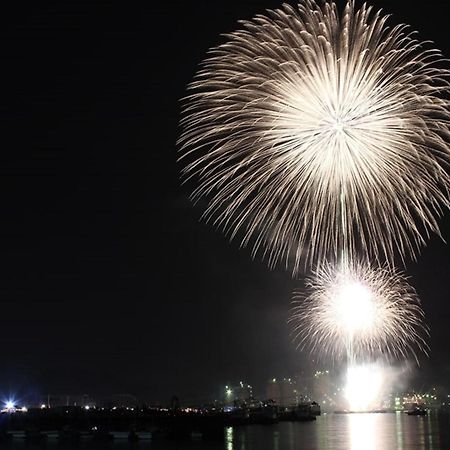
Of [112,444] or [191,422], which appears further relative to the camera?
[191,422]

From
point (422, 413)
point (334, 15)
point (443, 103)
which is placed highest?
point (334, 15)

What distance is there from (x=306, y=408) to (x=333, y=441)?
95384 mm

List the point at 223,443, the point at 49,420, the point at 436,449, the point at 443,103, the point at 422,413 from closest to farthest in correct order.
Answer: the point at 443,103
the point at 436,449
the point at 223,443
the point at 49,420
the point at 422,413

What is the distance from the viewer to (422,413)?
195 meters

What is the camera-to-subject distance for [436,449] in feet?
209

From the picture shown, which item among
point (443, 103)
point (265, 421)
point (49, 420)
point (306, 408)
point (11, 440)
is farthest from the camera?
point (306, 408)

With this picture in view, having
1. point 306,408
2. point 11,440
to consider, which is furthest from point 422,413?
point 11,440

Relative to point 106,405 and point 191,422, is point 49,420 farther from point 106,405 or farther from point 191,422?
point 106,405

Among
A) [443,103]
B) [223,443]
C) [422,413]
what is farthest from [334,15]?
[422,413]

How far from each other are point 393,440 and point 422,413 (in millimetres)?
127027

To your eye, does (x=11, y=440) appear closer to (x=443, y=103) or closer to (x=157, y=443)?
(x=157, y=443)

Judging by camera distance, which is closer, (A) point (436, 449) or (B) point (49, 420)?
(A) point (436, 449)

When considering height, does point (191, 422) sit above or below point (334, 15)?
below

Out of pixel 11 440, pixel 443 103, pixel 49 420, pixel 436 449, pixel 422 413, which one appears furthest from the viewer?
pixel 422 413
